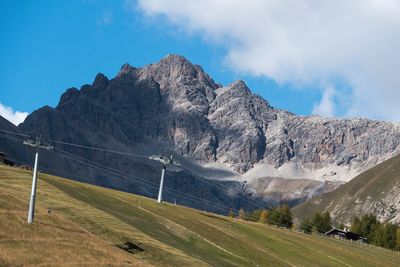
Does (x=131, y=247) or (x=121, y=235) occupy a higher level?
(x=121, y=235)

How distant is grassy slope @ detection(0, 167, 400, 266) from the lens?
5944 centimetres

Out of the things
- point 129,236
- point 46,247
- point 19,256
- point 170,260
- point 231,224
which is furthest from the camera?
point 231,224

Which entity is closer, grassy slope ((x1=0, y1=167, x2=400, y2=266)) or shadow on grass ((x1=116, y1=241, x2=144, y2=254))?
grassy slope ((x1=0, y1=167, x2=400, y2=266))

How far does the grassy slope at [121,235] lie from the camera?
59438 millimetres

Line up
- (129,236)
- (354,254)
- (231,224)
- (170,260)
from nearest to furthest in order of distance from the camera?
(170,260) < (129,236) < (231,224) < (354,254)

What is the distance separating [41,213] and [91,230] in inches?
221

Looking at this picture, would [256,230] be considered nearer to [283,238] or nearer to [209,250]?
[283,238]

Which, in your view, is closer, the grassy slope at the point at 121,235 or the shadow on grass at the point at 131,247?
the grassy slope at the point at 121,235

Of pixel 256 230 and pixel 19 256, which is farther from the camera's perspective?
pixel 256 230

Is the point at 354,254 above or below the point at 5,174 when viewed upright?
below

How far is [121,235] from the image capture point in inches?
2832

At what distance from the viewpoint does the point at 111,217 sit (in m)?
82.0

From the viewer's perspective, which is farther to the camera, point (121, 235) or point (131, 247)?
point (121, 235)

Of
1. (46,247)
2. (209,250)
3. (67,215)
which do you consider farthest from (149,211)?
(46,247)
